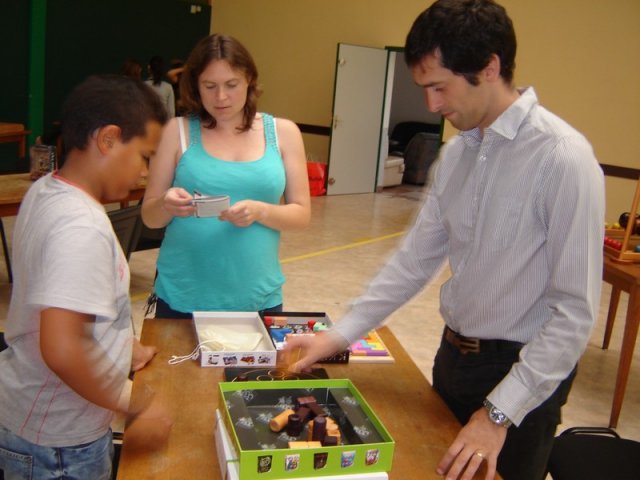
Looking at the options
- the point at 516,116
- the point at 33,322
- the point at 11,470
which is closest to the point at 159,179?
the point at 33,322

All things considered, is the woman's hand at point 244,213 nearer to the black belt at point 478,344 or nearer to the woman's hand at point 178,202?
the woman's hand at point 178,202

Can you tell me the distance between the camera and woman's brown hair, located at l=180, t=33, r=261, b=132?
6.70 feet

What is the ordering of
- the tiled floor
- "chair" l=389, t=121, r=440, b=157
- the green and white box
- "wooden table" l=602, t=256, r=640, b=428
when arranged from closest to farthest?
the green and white box, "wooden table" l=602, t=256, r=640, b=428, the tiled floor, "chair" l=389, t=121, r=440, b=157

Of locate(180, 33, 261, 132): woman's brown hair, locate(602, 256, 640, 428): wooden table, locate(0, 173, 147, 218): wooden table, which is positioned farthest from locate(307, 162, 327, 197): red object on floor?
locate(180, 33, 261, 132): woman's brown hair

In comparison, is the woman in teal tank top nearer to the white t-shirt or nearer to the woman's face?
the woman's face

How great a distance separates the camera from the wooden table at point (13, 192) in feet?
11.9

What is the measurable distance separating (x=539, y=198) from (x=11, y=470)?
1246 millimetres

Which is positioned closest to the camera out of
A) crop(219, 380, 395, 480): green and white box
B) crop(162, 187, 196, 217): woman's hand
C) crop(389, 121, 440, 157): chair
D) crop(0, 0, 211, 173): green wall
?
crop(219, 380, 395, 480): green and white box

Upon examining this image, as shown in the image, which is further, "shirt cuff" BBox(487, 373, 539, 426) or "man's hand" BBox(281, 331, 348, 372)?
"man's hand" BBox(281, 331, 348, 372)

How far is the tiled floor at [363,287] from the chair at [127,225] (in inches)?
25.4

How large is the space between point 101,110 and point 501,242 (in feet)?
2.88

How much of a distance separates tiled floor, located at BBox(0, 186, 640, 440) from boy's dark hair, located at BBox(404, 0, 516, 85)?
2.64m

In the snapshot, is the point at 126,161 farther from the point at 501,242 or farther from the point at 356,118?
the point at 356,118

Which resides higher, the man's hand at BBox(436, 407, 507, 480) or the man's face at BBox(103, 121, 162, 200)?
the man's face at BBox(103, 121, 162, 200)
